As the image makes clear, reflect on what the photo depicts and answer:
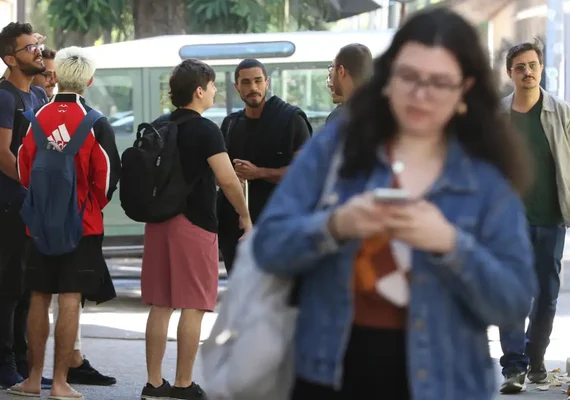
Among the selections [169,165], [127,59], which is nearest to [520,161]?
[169,165]

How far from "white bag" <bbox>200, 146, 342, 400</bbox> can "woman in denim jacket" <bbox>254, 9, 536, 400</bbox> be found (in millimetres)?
36

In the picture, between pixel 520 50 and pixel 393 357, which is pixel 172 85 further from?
pixel 393 357

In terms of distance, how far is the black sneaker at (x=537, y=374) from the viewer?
25.4 feet

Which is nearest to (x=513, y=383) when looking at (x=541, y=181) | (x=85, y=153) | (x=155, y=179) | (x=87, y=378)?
(x=541, y=181)

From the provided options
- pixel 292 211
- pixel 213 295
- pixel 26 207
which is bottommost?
pixel 213 295

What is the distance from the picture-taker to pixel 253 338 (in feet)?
8.92

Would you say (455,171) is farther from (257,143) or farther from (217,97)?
(217,97)

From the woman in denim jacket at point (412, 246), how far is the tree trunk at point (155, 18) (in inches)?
665

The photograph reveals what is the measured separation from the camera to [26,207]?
22.0 feet

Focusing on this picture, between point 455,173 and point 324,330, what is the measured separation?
Answer: 1.44ft

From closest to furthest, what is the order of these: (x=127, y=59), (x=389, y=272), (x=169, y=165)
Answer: (x=389, y=272), (x=169, y=165), (x=127, y=59)

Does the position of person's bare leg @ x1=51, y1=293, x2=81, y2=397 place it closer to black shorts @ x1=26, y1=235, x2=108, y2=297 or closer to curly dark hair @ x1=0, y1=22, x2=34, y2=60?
black shorts @ x1=26, y1=235, x2=108, y2=297

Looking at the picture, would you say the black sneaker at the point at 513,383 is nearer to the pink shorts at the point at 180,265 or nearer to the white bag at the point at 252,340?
the pink shorts at the point at 180,265

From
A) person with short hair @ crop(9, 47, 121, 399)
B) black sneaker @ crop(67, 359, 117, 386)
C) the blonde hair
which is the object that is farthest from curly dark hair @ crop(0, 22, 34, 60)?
black sneaker @ crop(67, 359, 117, 386)
